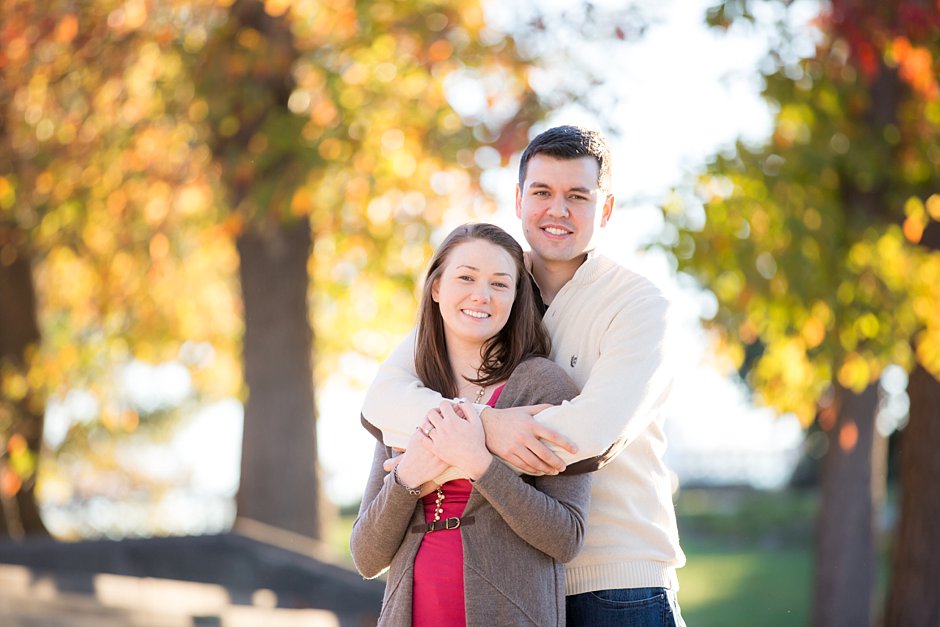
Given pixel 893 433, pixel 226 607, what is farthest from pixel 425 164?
pixel 893 433

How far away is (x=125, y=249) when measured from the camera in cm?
1132

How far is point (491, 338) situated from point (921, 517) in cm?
798

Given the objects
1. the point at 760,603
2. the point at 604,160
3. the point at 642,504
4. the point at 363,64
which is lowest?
the point at 760,603

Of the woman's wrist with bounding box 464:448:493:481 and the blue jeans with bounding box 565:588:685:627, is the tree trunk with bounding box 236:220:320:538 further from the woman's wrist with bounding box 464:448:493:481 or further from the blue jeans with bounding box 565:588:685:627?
the woman's wrist with bounding box 464:448:493:481

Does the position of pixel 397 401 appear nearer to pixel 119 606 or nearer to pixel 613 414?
pixel 613 414

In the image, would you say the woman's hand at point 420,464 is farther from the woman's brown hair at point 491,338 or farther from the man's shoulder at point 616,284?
the man's shoulder at point 616,284

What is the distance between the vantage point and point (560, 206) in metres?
3.35

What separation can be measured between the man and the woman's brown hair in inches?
2.7

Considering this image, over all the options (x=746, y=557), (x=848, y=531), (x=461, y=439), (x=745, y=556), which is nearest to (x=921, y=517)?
(x=848, y=531)

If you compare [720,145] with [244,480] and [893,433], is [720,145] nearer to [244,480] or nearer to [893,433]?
[244,480]

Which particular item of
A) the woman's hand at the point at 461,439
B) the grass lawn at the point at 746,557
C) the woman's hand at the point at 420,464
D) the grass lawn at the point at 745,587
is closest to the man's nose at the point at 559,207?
the woman's hand at the point at 461,439

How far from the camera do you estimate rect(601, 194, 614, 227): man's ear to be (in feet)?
11.4

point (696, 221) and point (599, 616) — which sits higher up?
point (696, 221)

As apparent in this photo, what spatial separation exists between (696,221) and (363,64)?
3.28 m
